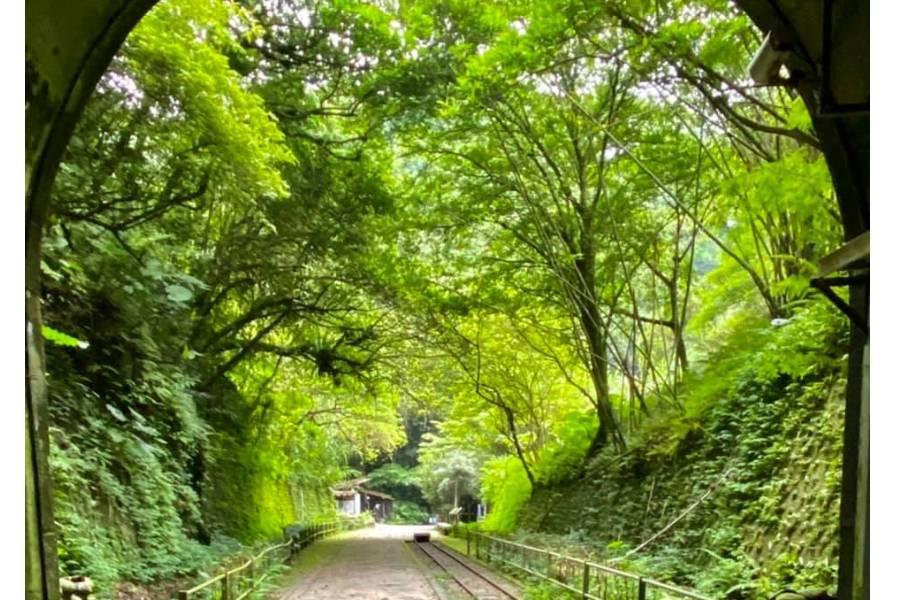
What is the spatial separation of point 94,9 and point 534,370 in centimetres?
2028

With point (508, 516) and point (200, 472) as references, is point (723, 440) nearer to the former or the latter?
point (200, 472)

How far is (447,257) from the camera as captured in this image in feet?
59.8

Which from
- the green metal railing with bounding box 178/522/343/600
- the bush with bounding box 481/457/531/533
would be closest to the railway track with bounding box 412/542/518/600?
the bush with bounding box 481/457/531/533

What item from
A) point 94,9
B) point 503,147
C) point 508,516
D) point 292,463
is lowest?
point 508,516

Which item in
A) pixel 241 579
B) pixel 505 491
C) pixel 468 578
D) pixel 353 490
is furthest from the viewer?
pixel 353 490

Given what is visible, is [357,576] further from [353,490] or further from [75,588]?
[353,490]

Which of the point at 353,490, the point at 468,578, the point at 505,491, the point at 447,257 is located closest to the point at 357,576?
the point at 468,578

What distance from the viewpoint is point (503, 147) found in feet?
45.1

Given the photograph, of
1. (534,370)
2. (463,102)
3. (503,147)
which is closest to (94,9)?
(463,102)

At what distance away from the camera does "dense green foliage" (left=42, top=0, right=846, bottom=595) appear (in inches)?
332

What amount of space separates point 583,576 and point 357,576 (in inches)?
322

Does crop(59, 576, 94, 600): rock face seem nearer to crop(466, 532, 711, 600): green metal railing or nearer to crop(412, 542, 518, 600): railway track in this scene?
crop(466, 532, 711, 600): green metal railing

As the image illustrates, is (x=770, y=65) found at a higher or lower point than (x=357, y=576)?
higher

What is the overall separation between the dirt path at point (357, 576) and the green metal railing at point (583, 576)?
219 cm
